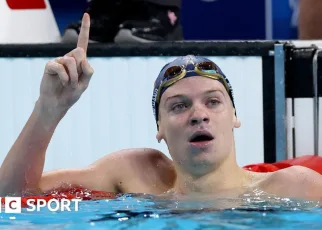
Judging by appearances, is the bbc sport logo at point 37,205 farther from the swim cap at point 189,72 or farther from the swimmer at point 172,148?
the swim cap at point 189,72

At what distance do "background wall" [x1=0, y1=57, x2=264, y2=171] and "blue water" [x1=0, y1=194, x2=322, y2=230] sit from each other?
997 millimetres

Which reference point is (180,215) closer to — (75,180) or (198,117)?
(198,117)

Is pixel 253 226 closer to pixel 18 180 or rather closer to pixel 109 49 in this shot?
pixel 18 180

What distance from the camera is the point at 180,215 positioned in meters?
1.90

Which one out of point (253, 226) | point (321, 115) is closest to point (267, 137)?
point (321, 115)

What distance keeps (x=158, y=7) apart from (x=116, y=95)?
1.60 feet

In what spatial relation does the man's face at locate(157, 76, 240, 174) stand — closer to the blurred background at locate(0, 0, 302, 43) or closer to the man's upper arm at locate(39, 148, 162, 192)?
the man's upper arm at locate(39, 148, 162, 192)

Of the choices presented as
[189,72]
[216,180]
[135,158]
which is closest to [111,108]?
[135,158]

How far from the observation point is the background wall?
3.10 metres

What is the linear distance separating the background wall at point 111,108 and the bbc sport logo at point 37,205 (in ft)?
3.50

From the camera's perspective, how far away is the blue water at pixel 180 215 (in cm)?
179

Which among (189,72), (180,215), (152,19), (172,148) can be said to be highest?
(152,19)

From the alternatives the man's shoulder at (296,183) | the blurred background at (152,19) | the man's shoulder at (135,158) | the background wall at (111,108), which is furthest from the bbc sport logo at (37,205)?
the blurred background at (152,19)

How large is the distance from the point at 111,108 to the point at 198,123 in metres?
1.11
